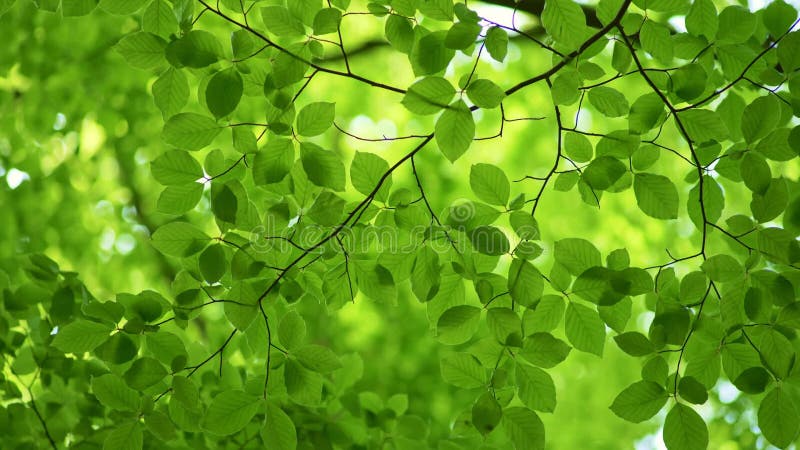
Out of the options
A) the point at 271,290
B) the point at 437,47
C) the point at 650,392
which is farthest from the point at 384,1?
the point at 650,392

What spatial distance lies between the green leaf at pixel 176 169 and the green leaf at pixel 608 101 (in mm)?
922

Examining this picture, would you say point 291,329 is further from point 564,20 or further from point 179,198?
point 564,20

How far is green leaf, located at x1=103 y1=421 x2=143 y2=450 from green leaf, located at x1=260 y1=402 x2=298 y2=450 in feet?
1.16

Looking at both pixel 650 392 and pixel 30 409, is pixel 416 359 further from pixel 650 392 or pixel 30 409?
pixel 650 392

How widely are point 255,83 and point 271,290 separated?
0.49m

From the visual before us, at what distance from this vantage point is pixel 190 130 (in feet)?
4.68

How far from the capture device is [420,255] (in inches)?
61.1

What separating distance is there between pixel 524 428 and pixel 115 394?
1041 mm

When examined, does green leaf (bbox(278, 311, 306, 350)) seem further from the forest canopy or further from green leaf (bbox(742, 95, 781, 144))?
green leaf (bbox(742, 95, 781, 144))

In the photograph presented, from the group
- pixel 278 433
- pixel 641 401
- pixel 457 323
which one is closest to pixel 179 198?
pixel 278 433

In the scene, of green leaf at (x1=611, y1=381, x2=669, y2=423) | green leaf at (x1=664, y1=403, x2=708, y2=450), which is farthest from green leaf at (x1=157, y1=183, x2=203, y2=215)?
green leaf at (x1=664, y1=403, x2=708, y2=450)

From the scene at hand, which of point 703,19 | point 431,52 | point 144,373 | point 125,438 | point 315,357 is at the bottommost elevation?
point 125,438

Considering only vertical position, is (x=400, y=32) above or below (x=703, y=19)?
below

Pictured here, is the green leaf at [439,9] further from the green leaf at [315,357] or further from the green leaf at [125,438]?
the green leaf at [125,438]
